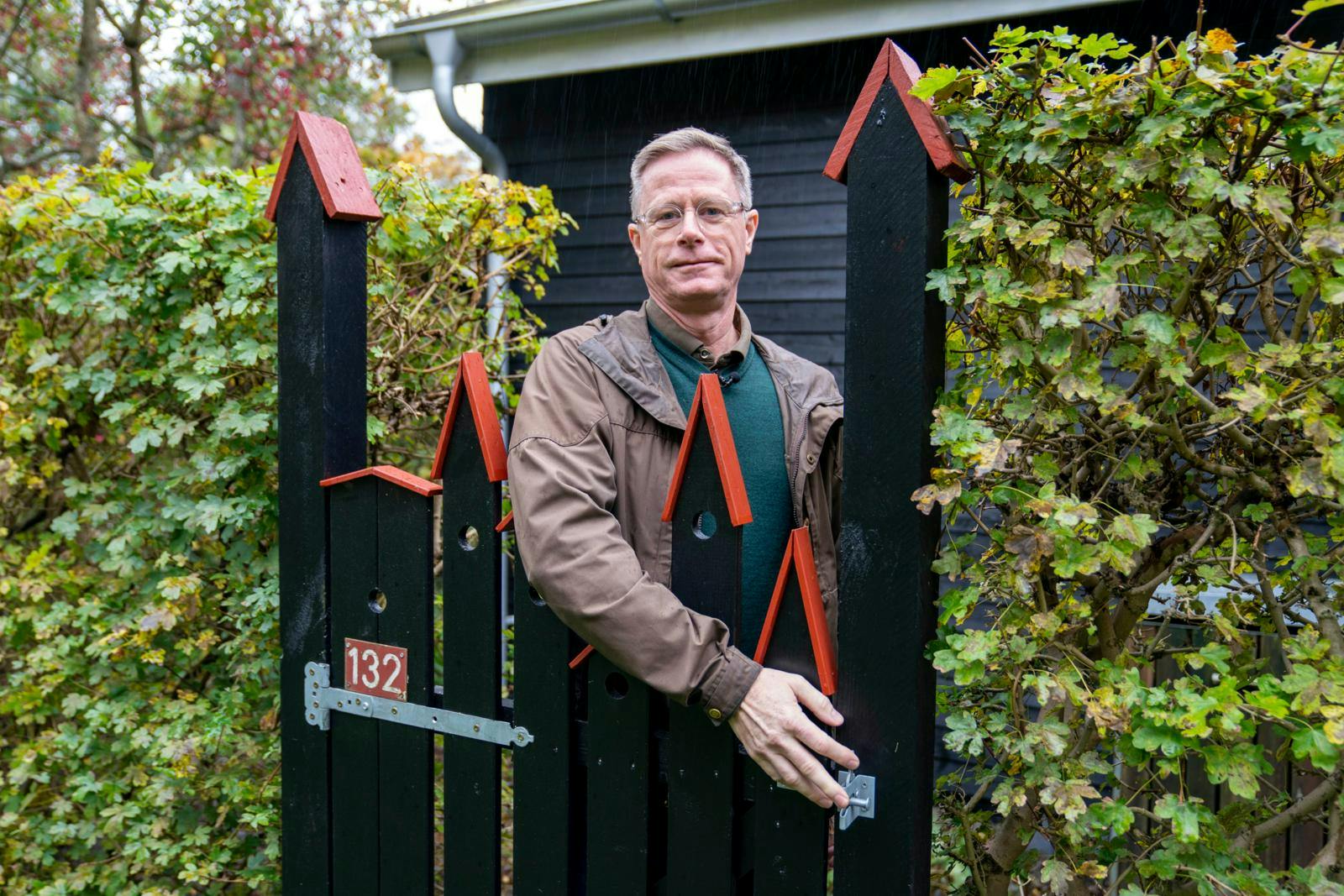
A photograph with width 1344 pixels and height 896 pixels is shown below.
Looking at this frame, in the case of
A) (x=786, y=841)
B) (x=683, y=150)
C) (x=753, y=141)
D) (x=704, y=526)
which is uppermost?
(x=753, y=141)

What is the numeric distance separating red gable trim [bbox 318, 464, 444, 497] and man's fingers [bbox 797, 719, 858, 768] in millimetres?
875

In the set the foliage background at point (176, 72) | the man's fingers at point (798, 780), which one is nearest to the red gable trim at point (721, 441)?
the man's fingers at point (798, 780)

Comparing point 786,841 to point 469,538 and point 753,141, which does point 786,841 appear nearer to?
point 469,538

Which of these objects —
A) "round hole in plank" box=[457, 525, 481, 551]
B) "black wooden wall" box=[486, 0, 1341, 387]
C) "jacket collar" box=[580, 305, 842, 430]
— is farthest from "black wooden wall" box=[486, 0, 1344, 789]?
"round hole in plank" box=[457, 525, 481, 551]

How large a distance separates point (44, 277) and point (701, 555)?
2345 millimetres

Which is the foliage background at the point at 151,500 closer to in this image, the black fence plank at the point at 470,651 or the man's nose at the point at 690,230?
the black fence plank at the point at 470,651

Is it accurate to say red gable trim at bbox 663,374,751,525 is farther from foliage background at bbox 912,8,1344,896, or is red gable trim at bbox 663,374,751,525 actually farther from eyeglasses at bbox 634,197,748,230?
eyeglasses at bbox 634,197,748,230

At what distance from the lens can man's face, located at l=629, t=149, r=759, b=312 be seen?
1.89 m

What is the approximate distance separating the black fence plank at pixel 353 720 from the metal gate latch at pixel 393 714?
0.8 inches

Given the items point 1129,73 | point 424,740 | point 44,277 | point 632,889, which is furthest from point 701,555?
point 44,277

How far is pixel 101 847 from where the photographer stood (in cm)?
312

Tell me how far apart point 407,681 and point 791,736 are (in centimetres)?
88

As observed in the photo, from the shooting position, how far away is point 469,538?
196cm

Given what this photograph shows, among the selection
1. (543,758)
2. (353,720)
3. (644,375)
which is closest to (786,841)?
(543,758)
